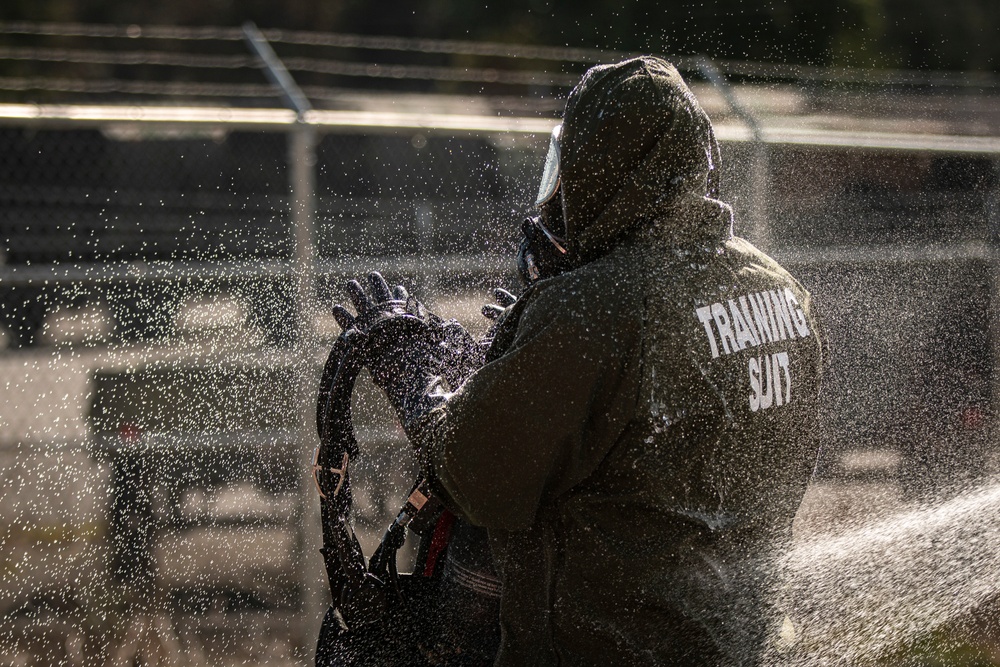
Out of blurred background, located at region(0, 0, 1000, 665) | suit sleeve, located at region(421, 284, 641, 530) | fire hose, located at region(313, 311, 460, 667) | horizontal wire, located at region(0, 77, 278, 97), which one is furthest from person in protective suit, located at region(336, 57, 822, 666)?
horizontal wire, located at region(0, 77, 278, 97)

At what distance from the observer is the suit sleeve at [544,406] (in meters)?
1.62

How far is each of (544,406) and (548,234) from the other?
43 centimetres

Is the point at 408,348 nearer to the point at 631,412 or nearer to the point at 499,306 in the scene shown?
the point at 499,306

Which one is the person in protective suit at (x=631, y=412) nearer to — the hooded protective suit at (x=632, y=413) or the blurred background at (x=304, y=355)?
the hooded protective suit at (x=632, y=413)

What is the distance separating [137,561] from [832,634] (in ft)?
8.24

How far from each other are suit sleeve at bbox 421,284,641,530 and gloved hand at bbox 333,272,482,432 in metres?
0.22

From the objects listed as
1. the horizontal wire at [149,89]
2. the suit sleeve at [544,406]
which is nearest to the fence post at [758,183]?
the horizontal wire at [149,89]

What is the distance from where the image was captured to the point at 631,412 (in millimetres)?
1627

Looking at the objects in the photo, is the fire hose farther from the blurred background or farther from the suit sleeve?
the blurred background

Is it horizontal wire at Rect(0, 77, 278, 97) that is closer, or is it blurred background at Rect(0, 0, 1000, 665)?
blurred background at Rect(0, 0, 1000, 665)

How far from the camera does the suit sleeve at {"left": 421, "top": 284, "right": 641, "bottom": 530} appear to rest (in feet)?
5.31

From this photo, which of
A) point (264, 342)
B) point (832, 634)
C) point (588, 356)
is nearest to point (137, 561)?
point (264, 342)

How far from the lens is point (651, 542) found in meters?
1.72

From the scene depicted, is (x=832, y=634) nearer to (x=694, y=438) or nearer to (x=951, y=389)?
(x=694, y=438)
